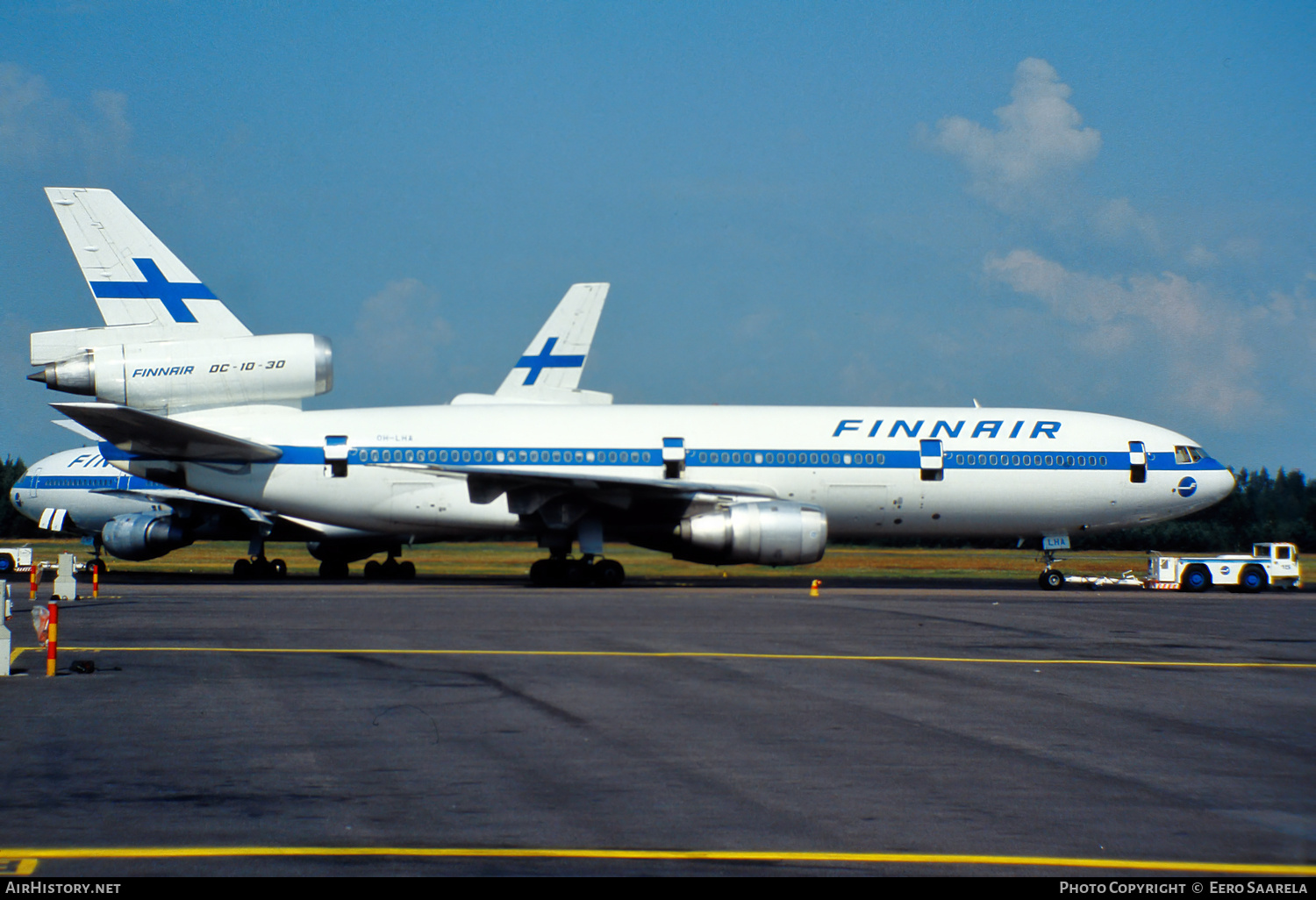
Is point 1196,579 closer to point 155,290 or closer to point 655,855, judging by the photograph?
point 155,290

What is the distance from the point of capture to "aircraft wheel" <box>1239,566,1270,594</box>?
95.5 feet

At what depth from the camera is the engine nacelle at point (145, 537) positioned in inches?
1252

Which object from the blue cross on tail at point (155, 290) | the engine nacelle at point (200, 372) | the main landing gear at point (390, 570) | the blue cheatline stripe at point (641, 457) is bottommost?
the main landing gear at point (390, 570)

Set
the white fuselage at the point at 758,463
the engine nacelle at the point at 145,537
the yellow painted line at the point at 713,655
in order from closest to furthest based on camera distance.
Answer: the yellow painted line at the point at 713,655 → the white fuselage at the point at 758,463 → the engine nacelle at the point at 145,537

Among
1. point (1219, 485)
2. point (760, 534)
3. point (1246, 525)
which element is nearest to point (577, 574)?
point (760, 534)

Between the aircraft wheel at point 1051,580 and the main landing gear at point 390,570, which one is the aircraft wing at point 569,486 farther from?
the aircraft wheel at point 1051,580

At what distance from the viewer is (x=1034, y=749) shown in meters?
8.70

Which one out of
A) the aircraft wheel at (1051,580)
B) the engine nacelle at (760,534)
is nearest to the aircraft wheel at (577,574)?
the engine nacelle at (760,534)

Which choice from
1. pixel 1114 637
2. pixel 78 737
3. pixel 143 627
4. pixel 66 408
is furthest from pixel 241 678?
pixel 66 408

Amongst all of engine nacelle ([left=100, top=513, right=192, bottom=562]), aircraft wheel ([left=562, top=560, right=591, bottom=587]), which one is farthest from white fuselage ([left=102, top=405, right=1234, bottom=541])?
engine nacelle ([left=100, top=513, right=192, bottom=562])

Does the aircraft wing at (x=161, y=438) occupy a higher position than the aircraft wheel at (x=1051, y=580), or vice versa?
the aircraft wing at (x=161, y=438)

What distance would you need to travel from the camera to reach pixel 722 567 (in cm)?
3644

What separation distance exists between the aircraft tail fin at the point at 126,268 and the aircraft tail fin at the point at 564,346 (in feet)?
45.3
